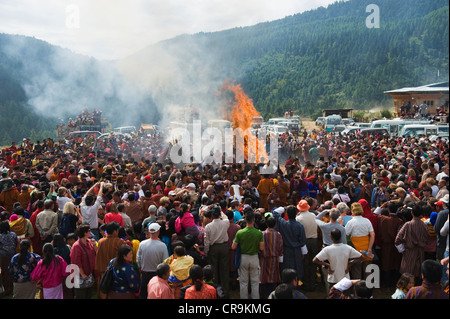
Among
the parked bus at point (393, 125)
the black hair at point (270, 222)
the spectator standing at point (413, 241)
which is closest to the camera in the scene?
the black hair at point (270, 222)

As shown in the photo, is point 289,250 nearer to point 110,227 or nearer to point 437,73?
point 110,227

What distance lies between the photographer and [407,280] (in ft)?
13.8

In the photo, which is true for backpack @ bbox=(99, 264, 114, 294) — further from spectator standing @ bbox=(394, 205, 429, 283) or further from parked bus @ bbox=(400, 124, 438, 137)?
parked bus @ bbox=(400, 124, 438, 137)

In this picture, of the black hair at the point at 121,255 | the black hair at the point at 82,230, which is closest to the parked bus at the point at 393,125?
the black hair at the point at 82,230

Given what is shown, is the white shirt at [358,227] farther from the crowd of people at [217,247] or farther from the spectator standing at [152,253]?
the spectator standing at [152,253]

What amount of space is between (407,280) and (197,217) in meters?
3.24

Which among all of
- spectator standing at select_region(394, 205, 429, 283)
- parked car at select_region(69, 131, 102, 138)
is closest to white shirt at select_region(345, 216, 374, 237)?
spectator standing at select_region(394, 205, 429, 283)

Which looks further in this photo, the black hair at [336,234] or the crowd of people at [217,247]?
the black hair at [336,234]

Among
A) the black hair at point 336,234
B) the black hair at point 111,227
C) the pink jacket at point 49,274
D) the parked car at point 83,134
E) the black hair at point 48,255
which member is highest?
the parked car at point 83,134

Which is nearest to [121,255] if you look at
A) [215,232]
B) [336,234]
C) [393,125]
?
[215,232]

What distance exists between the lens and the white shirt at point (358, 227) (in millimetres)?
5805

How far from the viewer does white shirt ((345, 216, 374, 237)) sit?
5805 mm

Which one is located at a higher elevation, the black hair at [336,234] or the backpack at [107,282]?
the black hair at [336,234]

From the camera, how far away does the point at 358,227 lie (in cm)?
580
